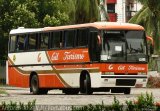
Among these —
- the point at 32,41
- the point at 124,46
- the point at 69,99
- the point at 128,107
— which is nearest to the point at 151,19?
the point at 32,41

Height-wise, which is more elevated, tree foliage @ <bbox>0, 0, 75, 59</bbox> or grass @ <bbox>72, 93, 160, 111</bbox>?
tree foliage @ <bbox>0, 0, 75, 59</bbox>

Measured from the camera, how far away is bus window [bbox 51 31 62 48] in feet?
115

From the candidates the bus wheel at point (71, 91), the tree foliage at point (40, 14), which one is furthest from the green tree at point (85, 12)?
the bus wheel at point (71, 91)

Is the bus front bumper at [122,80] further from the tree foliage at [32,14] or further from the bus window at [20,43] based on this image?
the tree foliage at [32,14]

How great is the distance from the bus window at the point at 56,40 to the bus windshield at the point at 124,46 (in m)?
3.11

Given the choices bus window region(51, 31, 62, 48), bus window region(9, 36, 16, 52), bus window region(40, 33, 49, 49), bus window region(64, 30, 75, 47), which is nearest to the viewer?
bus window region(64, 30, 75, 47)

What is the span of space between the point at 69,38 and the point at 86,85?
8.67 feet

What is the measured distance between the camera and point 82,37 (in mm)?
33312

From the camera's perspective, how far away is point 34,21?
56.2 metres

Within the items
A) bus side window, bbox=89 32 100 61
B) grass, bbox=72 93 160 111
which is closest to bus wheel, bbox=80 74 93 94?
bus side window, bbox=89 32 100 61

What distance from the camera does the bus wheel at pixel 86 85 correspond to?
32.7 meters

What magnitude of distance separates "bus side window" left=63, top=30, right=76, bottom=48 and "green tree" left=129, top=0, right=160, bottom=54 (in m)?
24.7

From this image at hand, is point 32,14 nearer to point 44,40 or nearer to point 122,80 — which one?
point 44,40

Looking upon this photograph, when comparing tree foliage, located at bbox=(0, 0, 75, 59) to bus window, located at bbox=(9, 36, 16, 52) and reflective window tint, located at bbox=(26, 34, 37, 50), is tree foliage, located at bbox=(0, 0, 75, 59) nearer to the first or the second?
bus window, located at bbox=(9, 36, 16, 52)
